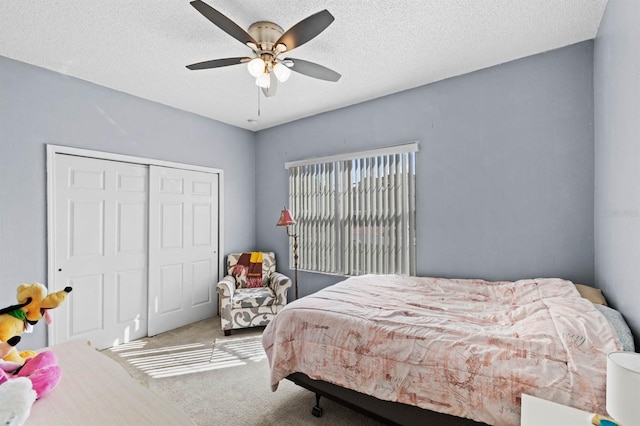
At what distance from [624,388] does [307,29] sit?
2123mm

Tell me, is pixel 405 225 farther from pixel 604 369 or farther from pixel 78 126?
pixel 78 126

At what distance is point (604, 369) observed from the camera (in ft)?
4.10

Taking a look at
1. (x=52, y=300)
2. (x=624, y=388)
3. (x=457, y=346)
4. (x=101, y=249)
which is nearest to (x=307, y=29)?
(x=52, y=300)

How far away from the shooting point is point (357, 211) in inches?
144

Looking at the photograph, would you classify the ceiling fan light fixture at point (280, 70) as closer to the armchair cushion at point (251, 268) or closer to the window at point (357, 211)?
the window at point (357, 211)

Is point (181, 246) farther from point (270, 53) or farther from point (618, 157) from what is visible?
point (618, 157)

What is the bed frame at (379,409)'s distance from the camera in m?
1.55

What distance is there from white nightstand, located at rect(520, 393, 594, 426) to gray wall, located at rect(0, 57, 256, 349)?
3761 mm

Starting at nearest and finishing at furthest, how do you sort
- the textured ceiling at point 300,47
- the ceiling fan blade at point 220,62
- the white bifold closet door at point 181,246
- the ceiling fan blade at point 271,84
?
the textured ceiling at point 300,47 → the ceiling fan blade at point 220,62 → the ceiling fan blade at point 271,84 → the white bifold closet door at point 181,246

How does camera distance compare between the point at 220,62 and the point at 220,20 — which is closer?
the point at 220,20

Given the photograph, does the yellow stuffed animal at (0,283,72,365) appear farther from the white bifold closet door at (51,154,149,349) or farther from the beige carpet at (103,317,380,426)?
the white bifold closet door at (51,154,149,349)

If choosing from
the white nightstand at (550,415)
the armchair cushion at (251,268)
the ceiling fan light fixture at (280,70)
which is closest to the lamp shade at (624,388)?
the white nightstand at (550,415)

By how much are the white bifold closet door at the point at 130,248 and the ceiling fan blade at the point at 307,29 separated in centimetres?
252

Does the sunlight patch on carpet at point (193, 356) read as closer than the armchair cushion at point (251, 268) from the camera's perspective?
Yes
